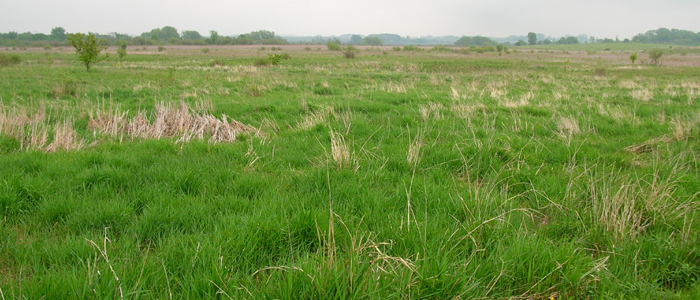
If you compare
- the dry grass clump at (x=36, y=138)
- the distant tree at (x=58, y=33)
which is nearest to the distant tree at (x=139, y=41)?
the distant tree at (x=58, y=33)

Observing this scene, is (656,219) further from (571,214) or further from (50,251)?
(50,251)

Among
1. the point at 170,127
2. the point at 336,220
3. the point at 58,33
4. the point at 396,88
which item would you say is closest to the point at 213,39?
the point at 58,33

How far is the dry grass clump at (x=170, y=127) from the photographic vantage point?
6.39 meters

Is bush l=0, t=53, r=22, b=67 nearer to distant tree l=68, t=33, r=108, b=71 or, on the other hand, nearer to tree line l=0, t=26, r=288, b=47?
distant tree l=68, t=33, r=108, b=71

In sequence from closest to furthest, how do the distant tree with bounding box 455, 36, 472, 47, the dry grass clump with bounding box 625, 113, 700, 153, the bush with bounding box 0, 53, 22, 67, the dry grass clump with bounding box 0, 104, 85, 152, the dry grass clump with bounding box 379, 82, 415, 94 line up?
the dry grass clump with bounding box 0, 104, 85, 152, the dry grass clump with bounding box 625, 113, 700, 153, the dry grass clump with bounding box 379, 82, 415, 94, the bush with bounding box 0, 53, 22, 67, the distant tree with bounding box 455, 36, 472, 47

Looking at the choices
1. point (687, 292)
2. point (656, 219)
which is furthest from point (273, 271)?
point (656, 219)

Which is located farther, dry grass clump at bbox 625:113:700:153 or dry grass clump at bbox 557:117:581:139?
dry grass clump at bbox 557:117:581:139

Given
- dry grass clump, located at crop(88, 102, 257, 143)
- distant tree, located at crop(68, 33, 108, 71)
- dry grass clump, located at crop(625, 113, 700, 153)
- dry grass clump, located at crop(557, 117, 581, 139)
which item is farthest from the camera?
distant tree, located at crop(68, 33, 108, 71)

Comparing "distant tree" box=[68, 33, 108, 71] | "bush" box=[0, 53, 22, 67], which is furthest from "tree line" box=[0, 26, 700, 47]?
"distant tree" box=[68, 33, 108, 71]

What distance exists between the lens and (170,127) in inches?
278

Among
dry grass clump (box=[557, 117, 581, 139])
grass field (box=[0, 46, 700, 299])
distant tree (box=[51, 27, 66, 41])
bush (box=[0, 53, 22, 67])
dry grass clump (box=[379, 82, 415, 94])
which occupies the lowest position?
grass field (box=[0, 46, 700, 299])

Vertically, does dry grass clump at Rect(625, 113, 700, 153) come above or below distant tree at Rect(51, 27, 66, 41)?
below

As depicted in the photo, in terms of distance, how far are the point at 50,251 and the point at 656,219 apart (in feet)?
15.4

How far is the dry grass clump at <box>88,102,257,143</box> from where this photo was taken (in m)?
6.39
